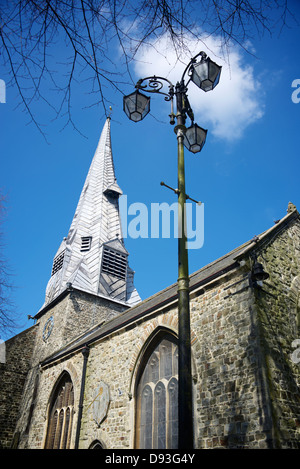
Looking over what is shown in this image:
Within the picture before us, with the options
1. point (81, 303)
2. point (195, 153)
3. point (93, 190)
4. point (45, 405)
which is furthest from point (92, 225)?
point (195, 153)

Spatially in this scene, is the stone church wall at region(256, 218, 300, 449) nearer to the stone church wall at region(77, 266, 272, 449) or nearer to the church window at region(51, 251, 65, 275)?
the stone church wall at region(77, 266, 272, 449)

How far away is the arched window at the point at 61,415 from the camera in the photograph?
12.4m

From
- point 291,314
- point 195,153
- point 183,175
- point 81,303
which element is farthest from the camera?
point 81,303

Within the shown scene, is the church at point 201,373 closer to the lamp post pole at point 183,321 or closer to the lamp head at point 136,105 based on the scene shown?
the lamp post pole at point 183,321

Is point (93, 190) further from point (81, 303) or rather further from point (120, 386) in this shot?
point (120, 386)

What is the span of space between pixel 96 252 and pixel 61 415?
12545 millimetres

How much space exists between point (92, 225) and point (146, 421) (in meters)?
18.7

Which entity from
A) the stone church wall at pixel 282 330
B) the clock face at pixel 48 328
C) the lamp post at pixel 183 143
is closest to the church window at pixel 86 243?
the clock face at pixel 48 328

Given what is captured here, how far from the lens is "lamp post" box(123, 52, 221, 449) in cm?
383

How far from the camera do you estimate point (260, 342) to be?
7.07 metres

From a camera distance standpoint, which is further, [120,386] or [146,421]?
[120,386]

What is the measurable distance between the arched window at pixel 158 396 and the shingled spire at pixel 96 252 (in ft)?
37.4
